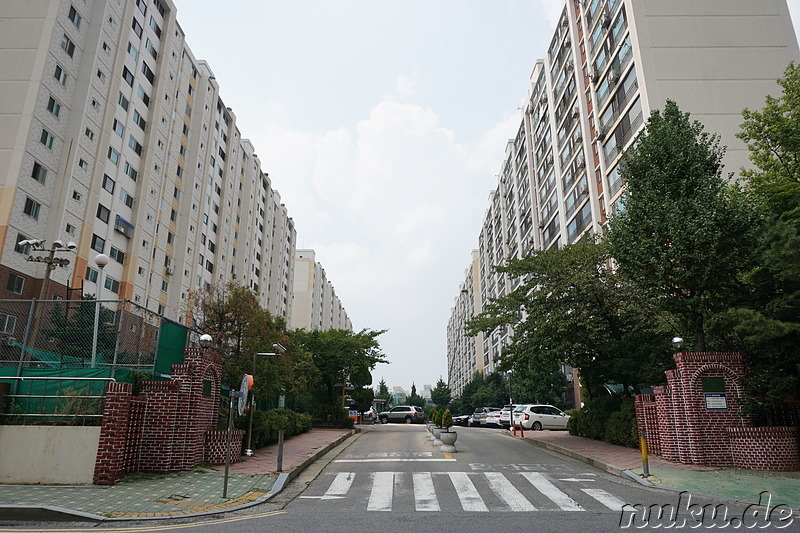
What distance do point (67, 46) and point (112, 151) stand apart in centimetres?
693

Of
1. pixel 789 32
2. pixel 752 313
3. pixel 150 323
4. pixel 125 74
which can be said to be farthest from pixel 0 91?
pixel 789 32

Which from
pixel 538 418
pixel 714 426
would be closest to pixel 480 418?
pixel 538 418

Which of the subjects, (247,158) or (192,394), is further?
(247,158)

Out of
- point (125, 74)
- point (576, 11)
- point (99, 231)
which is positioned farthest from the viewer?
point (576, 11)

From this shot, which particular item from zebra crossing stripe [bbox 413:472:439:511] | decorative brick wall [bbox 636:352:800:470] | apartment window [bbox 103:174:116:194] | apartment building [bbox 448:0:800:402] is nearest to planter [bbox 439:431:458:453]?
zebra crossing stripe [bbox 413:472:439:511]

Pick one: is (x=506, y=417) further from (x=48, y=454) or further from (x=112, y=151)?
(x=112, y=151)

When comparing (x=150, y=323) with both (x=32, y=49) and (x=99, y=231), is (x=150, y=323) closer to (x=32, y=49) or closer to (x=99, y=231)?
(x=99, y=231)

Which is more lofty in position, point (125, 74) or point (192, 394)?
point (125, 74)

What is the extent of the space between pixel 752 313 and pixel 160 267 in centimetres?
4013

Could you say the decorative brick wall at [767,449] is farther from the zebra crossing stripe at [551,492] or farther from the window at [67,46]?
the window at [67,46]

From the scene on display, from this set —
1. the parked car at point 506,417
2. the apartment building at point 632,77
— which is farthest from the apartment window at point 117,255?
the parked car at point 506,417

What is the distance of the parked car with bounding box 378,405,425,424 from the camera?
4922 centimetres

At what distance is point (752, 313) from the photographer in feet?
39.8

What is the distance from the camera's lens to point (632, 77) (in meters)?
31.6
